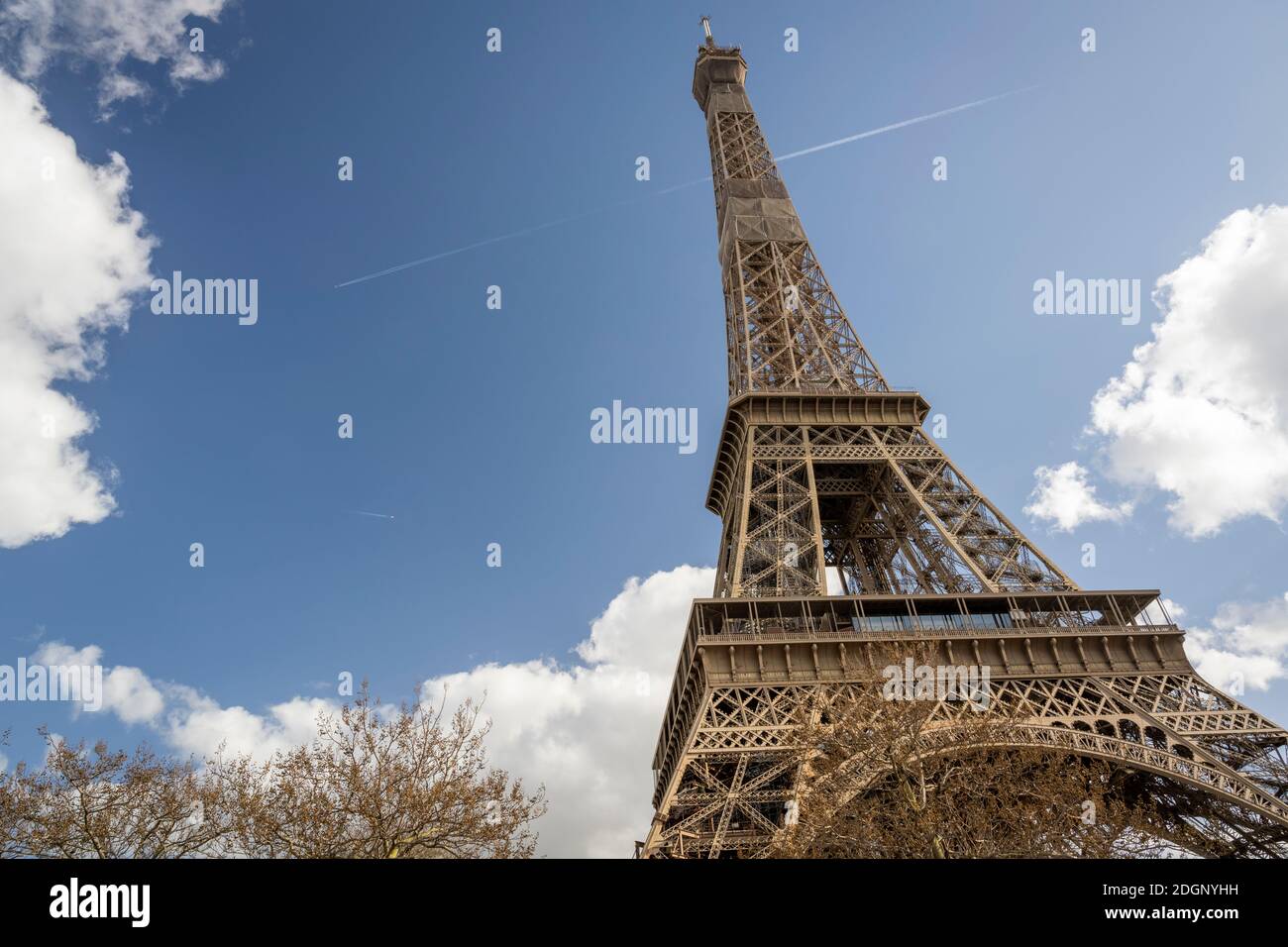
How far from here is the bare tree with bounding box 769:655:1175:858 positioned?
16.1 m

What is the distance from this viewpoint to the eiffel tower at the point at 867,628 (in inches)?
874

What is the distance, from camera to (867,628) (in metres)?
27.3

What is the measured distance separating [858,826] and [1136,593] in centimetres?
1643

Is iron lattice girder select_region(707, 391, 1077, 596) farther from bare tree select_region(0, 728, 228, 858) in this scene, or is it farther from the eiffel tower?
bare tree select_region(0, 728, 228, 858)

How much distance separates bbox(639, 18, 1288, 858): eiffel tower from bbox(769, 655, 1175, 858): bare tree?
1703 mm

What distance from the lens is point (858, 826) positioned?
59.1ft

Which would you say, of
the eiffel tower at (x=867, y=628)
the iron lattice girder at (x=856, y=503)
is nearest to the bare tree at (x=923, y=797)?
the eiffel tower at (x=867, y=628)

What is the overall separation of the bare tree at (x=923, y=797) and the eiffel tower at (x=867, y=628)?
5.59ft

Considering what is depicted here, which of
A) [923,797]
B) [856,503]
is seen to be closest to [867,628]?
[923,797]

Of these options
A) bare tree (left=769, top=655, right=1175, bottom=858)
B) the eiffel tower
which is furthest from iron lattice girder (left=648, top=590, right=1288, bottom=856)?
bare tree (left=769, top=655, right=1175, bottom=858)

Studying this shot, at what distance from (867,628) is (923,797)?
11.7m

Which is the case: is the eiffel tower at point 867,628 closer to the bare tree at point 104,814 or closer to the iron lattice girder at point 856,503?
the iron lattice girder at point 856,503

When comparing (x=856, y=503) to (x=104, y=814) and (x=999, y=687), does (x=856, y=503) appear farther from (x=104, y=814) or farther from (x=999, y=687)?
(x=104, y=814)
